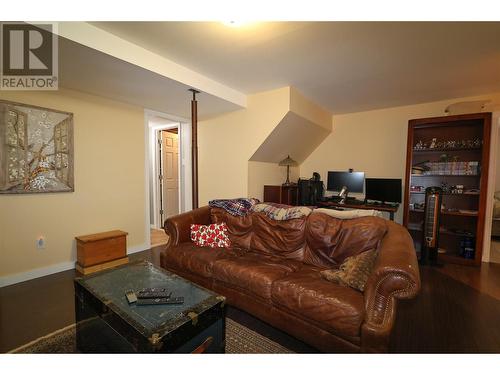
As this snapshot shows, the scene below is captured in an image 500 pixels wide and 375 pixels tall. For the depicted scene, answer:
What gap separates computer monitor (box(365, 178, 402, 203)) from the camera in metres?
3.76

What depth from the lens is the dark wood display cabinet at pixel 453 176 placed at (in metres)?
3.11

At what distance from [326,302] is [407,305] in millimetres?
1276

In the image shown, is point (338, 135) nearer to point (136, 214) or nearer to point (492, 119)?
point (492, 119)

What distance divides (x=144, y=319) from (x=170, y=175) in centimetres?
411

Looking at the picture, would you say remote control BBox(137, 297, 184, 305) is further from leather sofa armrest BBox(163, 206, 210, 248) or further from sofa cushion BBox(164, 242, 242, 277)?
leather sofa armrest BBox(163, 206, 210, 248)

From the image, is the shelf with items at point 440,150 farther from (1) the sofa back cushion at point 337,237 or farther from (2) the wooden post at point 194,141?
(2) the wooden post at point 194,141

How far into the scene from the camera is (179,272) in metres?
2.33

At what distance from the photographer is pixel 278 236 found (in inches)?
92.1

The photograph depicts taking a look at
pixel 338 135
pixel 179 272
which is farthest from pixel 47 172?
pixel 338 135

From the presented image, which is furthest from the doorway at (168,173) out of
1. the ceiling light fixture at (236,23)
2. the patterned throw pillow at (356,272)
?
the patterned throw pillow at (356,272)

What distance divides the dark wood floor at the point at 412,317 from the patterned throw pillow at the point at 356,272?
0.50 meters

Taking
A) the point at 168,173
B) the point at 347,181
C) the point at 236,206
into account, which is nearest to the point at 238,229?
the point at 236,206

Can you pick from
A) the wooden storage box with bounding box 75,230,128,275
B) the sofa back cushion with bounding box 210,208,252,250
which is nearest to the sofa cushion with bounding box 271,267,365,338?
the sofa back cushion with bounding box 210,208,252,250
